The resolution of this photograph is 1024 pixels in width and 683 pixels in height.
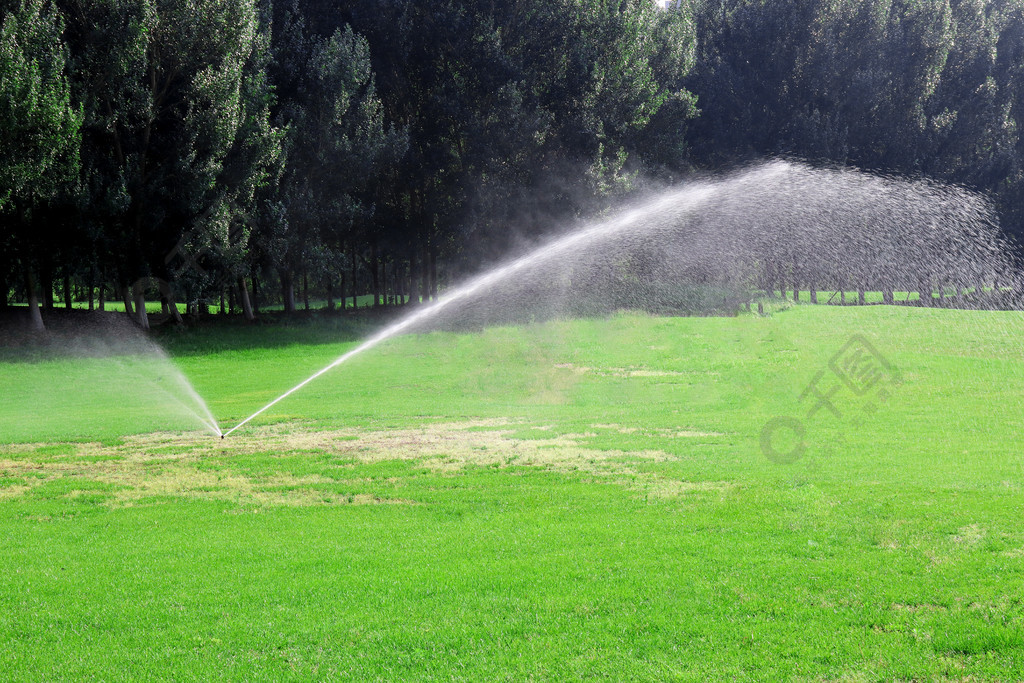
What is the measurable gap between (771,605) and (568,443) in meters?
9.40

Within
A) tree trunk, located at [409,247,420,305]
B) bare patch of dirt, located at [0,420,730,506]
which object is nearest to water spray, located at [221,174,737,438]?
tree trunk, located at [409,247,420,305]

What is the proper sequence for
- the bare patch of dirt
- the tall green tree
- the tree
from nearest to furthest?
the bare patch of dirt
the tree
the tall green tree

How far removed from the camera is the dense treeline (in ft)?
111

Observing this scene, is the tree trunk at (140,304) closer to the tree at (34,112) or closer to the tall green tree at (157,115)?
the tall green tree at (157,115)

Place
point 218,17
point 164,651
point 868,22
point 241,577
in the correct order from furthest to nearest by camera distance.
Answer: point 868,22, point 218,17, point 241,577, point 164,651

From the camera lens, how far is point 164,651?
24.8 feet

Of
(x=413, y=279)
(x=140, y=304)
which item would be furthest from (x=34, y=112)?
(x=413, y=279)

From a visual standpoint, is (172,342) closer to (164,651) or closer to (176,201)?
(176,201)

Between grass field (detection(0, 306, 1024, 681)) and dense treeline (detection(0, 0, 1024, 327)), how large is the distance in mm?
12991

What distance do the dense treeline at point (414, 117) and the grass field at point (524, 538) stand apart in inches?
511

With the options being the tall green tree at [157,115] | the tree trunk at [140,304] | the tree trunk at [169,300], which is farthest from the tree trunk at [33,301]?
the tree trunk at [169,300]

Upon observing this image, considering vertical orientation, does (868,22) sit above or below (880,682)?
above

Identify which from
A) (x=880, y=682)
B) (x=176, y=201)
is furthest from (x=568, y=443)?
(x=176, y=201)

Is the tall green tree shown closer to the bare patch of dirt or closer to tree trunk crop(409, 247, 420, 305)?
tree trunk crop(409, 247, 420, 305)
